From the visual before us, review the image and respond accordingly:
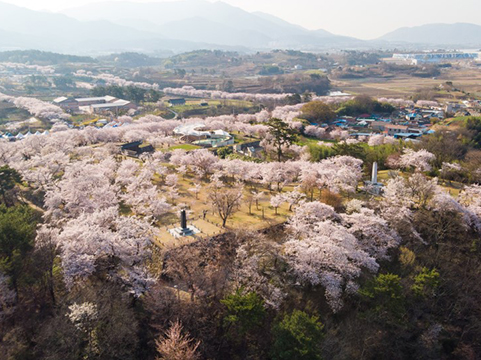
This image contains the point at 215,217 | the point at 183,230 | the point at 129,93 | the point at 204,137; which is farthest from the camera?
the point at 129,93

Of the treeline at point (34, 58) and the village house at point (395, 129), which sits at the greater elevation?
the treeline at point (34, 58)

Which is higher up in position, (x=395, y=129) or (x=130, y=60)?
(x=130, y=60)

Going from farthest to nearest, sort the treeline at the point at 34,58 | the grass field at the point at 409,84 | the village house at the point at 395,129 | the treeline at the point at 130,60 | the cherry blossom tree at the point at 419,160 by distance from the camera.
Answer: the treeline at the point at 130,60
the treeline at the point at 34,58
the grass field at the point at 409,84
the village house at the point at 395,129
the cherry blossom tree at the point at 419,160

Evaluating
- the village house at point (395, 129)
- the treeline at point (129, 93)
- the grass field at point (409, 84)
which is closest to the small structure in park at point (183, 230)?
the village house at point (395, 129)

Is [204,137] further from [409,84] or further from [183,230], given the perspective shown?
[409,84]

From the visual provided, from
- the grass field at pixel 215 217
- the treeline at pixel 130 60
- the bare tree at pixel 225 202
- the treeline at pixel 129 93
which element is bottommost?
the grass field at pixel 215 217

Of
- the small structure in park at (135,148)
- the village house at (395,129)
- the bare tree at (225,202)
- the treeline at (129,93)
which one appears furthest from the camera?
the treeline at (129,93)

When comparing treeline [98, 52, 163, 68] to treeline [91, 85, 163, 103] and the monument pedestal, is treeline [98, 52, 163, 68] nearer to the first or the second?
treeline [91, 85, 163, 103]

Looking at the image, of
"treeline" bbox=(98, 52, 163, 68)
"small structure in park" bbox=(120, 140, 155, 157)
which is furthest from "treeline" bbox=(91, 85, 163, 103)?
"treeline" bbox=(98, 52, 163, 68)

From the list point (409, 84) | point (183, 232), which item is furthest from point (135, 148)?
point (409, 84)

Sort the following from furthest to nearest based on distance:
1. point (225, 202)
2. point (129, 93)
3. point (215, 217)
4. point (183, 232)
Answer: point (129, 93) → point (215, 217) → point (225, 202) → point (183, 232)

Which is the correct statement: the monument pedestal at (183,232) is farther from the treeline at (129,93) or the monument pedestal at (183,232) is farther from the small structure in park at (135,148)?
the treeline at (129,93)
